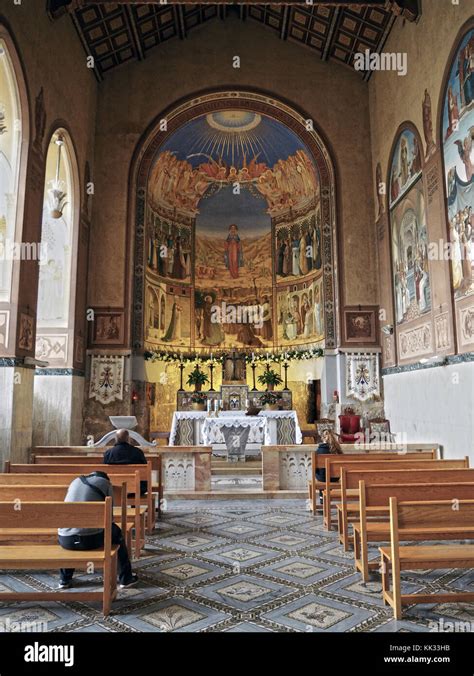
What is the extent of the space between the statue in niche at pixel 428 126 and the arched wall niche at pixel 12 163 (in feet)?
26.8

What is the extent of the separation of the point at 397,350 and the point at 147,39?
1165 cm

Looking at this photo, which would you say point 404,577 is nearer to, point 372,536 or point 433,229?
point 372,536

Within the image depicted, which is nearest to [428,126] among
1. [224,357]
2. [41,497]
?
[224,357]

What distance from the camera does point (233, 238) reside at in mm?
18781

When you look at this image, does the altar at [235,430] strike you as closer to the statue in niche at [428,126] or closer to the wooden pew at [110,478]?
the wooden pew at [110,478]

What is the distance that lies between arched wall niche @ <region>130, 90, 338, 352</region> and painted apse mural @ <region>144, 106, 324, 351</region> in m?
0.04

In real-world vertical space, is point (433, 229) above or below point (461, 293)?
above

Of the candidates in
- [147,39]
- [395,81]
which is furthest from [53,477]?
[147,39]

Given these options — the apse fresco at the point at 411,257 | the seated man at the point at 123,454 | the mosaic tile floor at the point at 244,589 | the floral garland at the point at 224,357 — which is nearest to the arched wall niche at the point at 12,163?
the seated man at the point at 123,454

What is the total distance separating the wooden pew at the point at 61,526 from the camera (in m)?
3.66

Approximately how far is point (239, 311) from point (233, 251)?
237 centimetres

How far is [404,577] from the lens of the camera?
14.8ft

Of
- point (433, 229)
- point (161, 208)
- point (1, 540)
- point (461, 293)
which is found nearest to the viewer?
point (1, 540)

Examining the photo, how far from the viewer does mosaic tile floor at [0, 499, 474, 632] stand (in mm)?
3543
